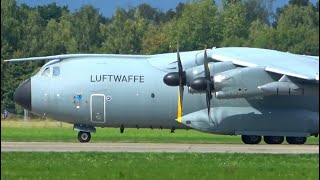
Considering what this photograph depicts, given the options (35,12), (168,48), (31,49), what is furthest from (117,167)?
(35,12)

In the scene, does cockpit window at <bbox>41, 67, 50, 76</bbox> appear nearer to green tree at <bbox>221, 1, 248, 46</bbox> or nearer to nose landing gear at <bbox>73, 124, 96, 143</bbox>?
nose landing gear at <bbox>73, 124, 96, 143</bbox>

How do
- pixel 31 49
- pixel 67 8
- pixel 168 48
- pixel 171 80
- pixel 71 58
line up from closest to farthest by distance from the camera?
pixel 171 80
pixel 71 58
pixel 168 48
pixel 31 49
pixel 67 8

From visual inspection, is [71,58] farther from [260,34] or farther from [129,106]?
[260,34]

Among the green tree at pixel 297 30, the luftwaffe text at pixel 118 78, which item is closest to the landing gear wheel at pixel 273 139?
the green tree at pixel 297 30

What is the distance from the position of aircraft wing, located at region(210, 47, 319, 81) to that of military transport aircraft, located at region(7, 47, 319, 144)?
87mm

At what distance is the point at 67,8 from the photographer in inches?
2827

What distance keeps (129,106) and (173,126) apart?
225 centimetres

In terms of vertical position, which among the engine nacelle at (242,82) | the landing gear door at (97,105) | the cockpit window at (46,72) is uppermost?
the cockpit window at (46,72)

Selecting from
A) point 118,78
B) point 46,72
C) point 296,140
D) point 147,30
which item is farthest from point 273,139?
point 147,30

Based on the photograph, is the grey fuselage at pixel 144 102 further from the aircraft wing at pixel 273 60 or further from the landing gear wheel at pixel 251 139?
the aircraft wing at pixel 273 60

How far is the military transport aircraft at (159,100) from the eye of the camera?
141 feet

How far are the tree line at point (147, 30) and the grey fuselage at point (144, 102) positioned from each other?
8.82 feet

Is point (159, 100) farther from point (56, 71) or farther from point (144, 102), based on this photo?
point (56, 71)

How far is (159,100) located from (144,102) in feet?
2.19
